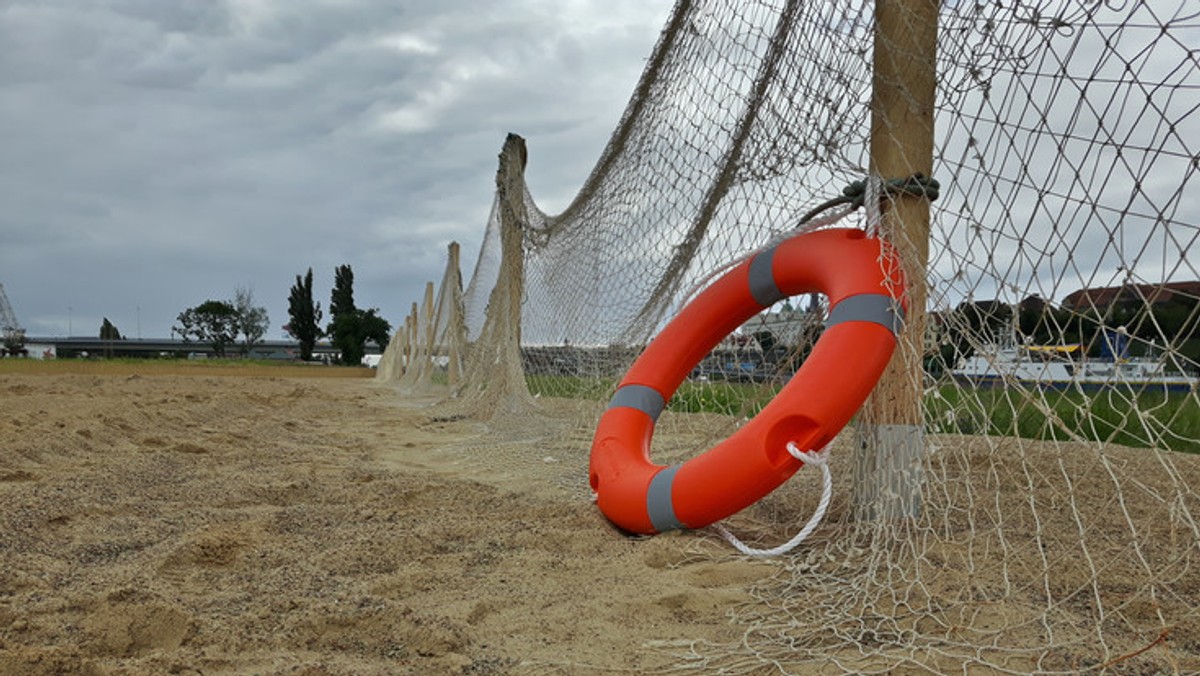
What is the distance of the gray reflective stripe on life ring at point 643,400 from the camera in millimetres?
2809

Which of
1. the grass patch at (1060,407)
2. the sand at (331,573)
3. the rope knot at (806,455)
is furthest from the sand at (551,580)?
the rope knot at (806,455)

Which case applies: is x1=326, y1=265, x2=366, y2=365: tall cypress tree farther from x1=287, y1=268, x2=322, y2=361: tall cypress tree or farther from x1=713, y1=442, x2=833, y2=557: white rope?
x1=713, y1=442, x2=833, y2=557: white rope

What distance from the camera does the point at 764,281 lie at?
258cm

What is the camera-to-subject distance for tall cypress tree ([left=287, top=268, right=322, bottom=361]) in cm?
5234

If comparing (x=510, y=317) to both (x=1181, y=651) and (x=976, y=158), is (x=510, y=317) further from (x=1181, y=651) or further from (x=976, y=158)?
(x=1181, y=651)

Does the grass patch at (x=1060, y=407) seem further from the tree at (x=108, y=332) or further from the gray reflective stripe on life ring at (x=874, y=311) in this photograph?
the tree at (x=108, y=332)

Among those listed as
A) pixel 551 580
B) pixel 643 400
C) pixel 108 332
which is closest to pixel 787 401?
pixel 551 580

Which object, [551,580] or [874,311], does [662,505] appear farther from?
[874,311]

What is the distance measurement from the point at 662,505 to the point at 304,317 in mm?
54102

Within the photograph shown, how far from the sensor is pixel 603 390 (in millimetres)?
4398

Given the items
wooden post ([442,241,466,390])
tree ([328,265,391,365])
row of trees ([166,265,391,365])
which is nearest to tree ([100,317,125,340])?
row of trees ([166,265,391,365])

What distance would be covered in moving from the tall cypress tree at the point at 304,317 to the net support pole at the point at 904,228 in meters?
51.6

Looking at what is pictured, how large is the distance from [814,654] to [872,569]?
1.36 feet

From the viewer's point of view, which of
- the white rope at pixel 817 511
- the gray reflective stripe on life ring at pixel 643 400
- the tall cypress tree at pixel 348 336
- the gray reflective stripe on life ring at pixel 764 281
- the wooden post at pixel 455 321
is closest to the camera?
the white rope at pixel 817 511
